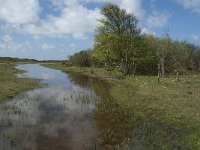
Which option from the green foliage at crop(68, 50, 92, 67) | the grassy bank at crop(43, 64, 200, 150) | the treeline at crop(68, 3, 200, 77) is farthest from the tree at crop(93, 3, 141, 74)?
the green foliage at crop(68, 50, 92, 67)

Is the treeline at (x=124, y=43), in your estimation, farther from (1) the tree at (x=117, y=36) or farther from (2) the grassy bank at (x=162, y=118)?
(2) the grassy bank at (x=162, y=118)

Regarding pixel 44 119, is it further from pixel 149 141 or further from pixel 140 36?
pixel 140 36

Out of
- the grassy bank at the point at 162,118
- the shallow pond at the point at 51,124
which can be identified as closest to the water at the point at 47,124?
the shallow pond at the point at 51,124

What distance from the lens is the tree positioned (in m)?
64.8

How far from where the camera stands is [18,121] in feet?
76.9

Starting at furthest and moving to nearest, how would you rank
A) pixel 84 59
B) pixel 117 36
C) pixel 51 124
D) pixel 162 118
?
1. pixel 84 59
2. pixel 117 36
3. pixel 162 118
4. pixel 51 124

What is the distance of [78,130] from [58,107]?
8.79 m

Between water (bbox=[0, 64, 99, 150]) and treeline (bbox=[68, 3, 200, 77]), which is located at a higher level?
treeline (bbox=[68, 3, 200, 77])

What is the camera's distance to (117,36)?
213 feet

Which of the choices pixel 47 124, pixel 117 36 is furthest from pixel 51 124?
pixel 117 36

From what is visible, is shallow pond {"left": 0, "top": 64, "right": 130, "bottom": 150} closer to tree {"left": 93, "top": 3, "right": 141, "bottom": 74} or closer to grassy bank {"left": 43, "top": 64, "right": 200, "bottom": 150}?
grassy bank {"left": 43, "top": 64, "right": 200, "bottom": 150}

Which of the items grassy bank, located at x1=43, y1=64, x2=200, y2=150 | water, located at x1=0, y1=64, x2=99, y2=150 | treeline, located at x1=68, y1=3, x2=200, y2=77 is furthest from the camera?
treeline, located at x1=68, y1=3, x2=200, y2=77

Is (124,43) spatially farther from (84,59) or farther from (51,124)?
(84,59)

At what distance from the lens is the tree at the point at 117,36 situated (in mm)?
64750
